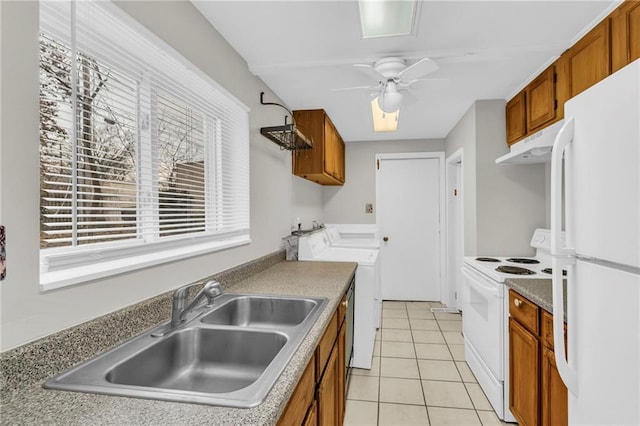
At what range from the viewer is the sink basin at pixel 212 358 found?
3.57 ft

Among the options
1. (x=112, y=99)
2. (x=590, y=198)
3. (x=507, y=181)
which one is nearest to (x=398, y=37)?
(x=590, y=198)

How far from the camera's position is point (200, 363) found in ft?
3.89

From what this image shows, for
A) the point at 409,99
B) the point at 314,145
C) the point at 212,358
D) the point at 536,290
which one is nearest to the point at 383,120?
the point at 409,99

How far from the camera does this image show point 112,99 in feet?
3.58

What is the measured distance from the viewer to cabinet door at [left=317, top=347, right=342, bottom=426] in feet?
4.06

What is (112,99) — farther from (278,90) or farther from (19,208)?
(278,90)

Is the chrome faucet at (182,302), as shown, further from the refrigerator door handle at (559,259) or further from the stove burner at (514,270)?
the stove burner at (514,270)

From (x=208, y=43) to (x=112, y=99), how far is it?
2.53ft

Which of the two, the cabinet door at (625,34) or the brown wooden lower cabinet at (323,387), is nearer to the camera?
the brown wooden lower cabinet at (323,387)

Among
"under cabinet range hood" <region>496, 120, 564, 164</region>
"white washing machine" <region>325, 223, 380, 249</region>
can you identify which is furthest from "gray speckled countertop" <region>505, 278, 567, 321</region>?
"white washing machine" <region>325, 223, 380, 249</region>

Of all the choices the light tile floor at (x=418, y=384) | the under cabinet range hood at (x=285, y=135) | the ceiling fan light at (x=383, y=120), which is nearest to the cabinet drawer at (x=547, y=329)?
the light tile floor at (x=418, y=384)

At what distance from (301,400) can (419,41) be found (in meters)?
1.88

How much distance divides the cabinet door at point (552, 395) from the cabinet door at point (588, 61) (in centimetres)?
146

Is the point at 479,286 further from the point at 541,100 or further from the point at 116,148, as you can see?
the point at 116,148
